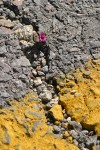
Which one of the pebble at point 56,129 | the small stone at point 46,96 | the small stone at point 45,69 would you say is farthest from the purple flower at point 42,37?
the pebble at point 56,129

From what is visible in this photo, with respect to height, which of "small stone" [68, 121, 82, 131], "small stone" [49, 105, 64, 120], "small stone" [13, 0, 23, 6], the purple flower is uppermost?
"small stone" [13, 0, 23, 6]

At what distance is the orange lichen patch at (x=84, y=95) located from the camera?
12.1 feet

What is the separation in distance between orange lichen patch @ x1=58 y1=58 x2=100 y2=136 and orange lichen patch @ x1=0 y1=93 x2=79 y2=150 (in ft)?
0.81

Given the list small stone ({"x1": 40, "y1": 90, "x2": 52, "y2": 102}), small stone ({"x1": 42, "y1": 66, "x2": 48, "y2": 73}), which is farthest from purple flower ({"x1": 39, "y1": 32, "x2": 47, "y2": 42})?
small stone ({"x1": 40, "y1": 90, "x2": 52, "y2": 102})

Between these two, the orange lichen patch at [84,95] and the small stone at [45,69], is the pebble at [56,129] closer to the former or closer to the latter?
the orange lichen patch at [84,95]

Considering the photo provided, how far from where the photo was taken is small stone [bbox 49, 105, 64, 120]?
3705 millimetres

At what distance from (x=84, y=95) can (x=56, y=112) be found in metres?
0.32

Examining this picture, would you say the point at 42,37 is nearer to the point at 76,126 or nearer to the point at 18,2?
the point at 18,2

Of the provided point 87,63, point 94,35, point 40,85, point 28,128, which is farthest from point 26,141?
point 94,35

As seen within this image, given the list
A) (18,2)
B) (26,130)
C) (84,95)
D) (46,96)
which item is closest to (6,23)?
(18,2)

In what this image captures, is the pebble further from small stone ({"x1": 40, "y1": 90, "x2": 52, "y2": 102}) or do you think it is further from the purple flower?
the purple flower

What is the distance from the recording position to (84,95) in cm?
384

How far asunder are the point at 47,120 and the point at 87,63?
0.72 metres

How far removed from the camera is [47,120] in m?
3.72
